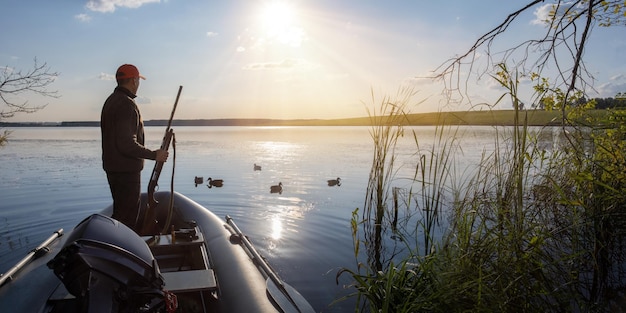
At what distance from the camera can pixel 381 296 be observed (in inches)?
131

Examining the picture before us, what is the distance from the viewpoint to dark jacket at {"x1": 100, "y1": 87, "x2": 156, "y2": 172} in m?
3.89

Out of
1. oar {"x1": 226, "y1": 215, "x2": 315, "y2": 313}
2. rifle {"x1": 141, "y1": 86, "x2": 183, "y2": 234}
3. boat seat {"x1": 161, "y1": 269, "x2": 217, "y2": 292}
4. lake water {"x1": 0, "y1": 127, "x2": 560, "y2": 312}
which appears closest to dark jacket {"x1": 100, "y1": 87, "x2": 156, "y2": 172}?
rifle {"x1": 141, "y1": 86, "x2": 183, "y2": 234}

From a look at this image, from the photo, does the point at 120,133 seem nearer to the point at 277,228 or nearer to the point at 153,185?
the point at 153,185

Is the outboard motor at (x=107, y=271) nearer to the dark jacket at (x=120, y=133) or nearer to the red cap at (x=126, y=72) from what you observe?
the dark jacket at (x=120, y=133)

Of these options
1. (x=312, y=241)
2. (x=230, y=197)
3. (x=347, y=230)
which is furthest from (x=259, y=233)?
(x=230, y=197)

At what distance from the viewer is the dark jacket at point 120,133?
3887 mm

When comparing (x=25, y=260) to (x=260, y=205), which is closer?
(x=25, y=260)

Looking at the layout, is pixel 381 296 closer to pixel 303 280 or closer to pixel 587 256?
pixel 303 280

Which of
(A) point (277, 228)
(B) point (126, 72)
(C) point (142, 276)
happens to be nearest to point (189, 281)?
(C) point (142, 276)

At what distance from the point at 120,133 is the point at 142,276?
211 centimetres

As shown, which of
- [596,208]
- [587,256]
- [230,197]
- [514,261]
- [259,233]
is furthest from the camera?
[230,197]

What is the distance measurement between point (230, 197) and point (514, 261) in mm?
8926

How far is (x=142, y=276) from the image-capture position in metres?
2.15

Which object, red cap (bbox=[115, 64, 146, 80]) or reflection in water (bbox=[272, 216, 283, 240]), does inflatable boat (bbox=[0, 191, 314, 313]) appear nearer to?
red cap (bbox=[115, 64, 146, 80])
